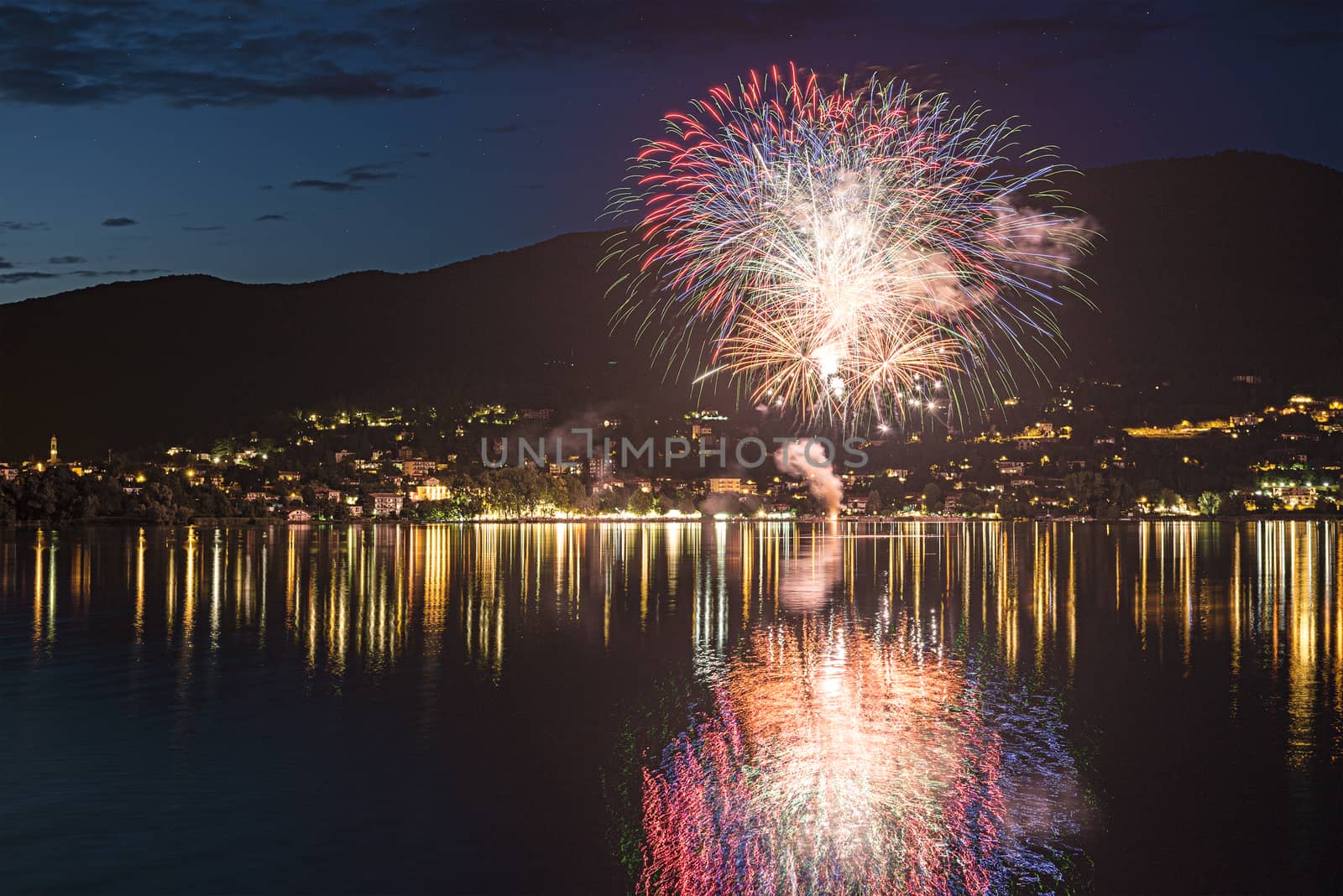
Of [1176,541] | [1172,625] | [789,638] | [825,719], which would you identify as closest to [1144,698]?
[825,719]

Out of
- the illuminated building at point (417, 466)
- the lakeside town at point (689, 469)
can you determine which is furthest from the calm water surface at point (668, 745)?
the illuminated building at point (417, 466)

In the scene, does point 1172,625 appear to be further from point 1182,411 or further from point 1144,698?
point 1182,411

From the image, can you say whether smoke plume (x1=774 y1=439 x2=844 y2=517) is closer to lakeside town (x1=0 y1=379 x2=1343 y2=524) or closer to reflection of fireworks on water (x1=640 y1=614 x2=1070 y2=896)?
lakeside town (x1=0 y1=379 x2=1343 y2=524)

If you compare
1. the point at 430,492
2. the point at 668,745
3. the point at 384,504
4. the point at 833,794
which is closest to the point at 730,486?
the point at 430,492

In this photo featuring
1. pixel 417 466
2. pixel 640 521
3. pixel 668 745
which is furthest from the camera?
pixel 417 466

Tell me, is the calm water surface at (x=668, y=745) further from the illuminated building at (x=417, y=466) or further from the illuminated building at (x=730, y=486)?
the illuminated building at (x=417, y=466)

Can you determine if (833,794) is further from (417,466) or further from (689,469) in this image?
(689,469)

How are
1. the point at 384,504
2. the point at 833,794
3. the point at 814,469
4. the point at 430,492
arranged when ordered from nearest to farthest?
the point at 833,794, the point at 384,504, the point at 430,492, the point at 814,469

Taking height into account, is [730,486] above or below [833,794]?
above
